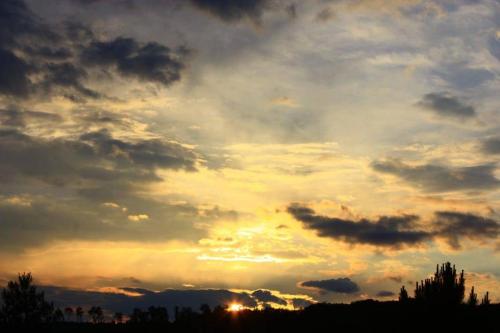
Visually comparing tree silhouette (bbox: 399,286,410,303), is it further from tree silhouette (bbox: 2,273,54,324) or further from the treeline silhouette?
tree silhouette (bbox: 2,273,54,324)

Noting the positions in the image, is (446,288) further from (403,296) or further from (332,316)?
(332,316)

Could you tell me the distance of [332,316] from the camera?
241 ft

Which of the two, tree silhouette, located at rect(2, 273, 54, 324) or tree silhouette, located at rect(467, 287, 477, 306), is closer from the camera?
tree silhouette, located at rect(467, 287, 477, 306)

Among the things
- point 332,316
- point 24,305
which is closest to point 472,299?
point 332,316

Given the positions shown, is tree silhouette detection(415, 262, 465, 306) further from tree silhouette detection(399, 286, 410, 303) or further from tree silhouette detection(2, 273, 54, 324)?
tree silhouette detection(2, 273, 54, 324)

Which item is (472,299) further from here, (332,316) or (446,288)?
(332,316)

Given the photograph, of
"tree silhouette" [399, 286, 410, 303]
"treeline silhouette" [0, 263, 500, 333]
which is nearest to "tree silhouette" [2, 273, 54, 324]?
"treeline silhouette" [0, 263, 500, 333]

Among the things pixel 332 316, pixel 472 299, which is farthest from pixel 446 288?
pixel 332 316

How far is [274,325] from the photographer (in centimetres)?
7900

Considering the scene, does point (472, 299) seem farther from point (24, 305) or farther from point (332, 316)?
point (24, 305)

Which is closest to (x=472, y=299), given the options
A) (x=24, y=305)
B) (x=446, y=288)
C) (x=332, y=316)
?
(x=446, y=288)

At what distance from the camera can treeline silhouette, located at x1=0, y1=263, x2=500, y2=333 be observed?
47.9 metres

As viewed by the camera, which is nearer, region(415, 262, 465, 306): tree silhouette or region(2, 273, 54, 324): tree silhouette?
region(415, 262, 465, 306): tree silhouette

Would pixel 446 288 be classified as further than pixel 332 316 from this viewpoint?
No
